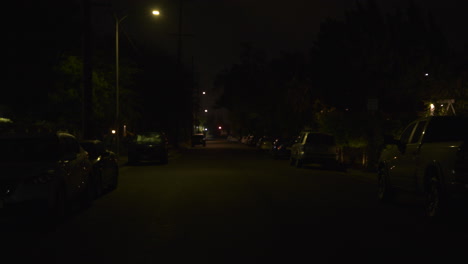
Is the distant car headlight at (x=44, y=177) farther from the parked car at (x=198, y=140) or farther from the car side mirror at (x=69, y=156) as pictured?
the parked car at (x=198, y=140)

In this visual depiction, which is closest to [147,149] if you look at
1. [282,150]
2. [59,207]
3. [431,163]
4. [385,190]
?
[282,150]

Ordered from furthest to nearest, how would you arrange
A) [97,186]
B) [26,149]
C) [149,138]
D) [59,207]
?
[149,138]
[97,186]
[26,149]
[59,207]

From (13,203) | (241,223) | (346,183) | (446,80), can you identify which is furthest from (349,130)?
(13,203)

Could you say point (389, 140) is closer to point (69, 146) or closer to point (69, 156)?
point (69, 156)

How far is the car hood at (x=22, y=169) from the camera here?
408 inches

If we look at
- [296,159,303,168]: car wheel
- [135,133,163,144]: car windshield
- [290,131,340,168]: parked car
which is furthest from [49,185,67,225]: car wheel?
[135,133,163,144]: car windshield

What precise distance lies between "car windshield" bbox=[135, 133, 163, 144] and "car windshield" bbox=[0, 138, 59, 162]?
62.6 ft

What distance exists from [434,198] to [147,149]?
2130 cm

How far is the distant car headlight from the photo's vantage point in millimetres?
10515

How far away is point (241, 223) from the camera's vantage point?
11078 mm

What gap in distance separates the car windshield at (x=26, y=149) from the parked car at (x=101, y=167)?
2174 mm

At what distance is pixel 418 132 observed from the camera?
44.4ft

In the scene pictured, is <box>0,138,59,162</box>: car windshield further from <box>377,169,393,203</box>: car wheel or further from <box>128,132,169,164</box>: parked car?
<box>128,132,169,164</box>: parked car

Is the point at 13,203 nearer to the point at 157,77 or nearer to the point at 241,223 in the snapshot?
the point at 241,223
